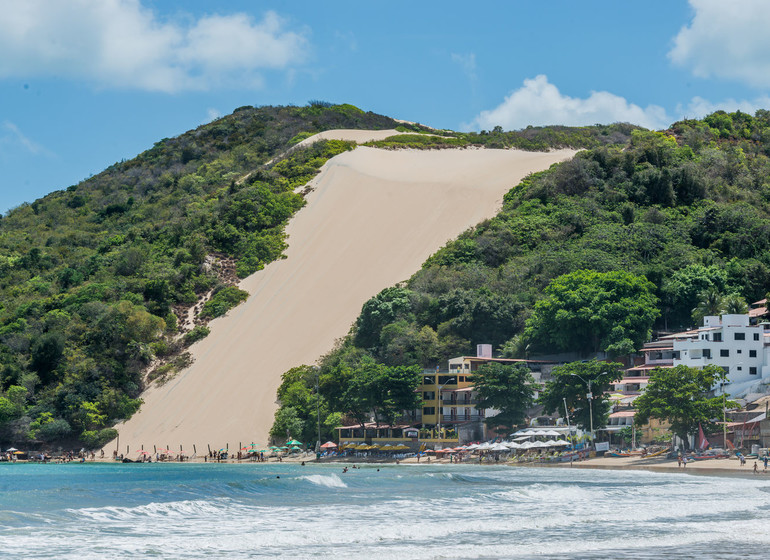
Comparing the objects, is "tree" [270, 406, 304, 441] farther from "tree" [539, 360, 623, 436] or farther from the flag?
the flag

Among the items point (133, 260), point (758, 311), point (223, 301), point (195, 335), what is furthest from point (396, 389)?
point (133, 260)

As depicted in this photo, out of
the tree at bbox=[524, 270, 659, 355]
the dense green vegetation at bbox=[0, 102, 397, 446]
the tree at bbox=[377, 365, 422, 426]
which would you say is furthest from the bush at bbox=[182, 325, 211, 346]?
the tree at bbox=[524, 270, 659, 355]

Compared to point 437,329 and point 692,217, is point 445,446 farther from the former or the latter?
point 692,217

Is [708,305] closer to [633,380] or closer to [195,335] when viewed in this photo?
[633,380]

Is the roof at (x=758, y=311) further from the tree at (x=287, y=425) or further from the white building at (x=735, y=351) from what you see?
the tree at (x=287, y=425)

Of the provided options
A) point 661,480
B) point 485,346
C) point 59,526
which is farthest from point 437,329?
point 59,526
